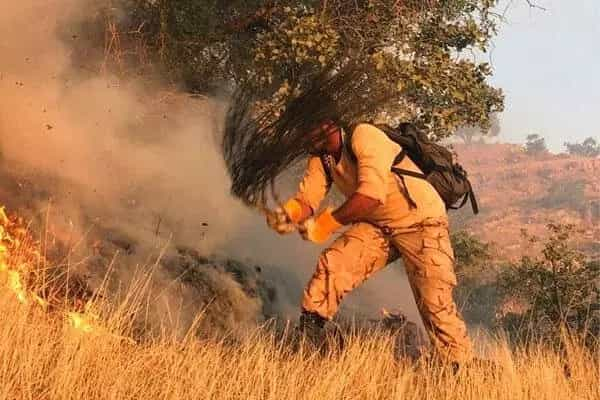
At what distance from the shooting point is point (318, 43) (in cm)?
659

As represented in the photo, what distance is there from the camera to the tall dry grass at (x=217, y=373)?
296 centimetres

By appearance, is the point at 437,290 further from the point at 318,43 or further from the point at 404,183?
the point at 318,43

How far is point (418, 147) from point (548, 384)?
143 cm

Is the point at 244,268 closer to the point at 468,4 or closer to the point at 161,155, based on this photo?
the point at 161,155

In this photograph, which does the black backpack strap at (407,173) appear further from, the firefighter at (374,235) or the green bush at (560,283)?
the green bush at (560,283)

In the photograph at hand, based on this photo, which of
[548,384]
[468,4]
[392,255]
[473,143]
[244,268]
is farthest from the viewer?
[473,143]

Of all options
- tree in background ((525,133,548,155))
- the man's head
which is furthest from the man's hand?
tree in background ((525,133,548,155))

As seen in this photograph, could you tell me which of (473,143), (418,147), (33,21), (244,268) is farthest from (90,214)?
(473,143)

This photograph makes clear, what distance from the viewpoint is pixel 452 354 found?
413 cm

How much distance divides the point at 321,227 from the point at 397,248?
1.77 ft

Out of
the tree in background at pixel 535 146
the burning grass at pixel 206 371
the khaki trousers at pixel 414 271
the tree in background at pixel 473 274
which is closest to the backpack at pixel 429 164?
the khaki trousers at pixel 414 271

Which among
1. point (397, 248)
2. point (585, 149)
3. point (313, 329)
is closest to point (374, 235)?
point (397, 248)

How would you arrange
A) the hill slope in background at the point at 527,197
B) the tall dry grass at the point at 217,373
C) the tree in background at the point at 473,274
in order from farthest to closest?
1. the hill slope in background at the point at 527,197
2. the tree in background at the point at 473,274
3. the tall dry grass at the point at 217,373

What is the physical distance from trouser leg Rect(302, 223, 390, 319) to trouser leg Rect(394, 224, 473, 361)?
0.66 feet
